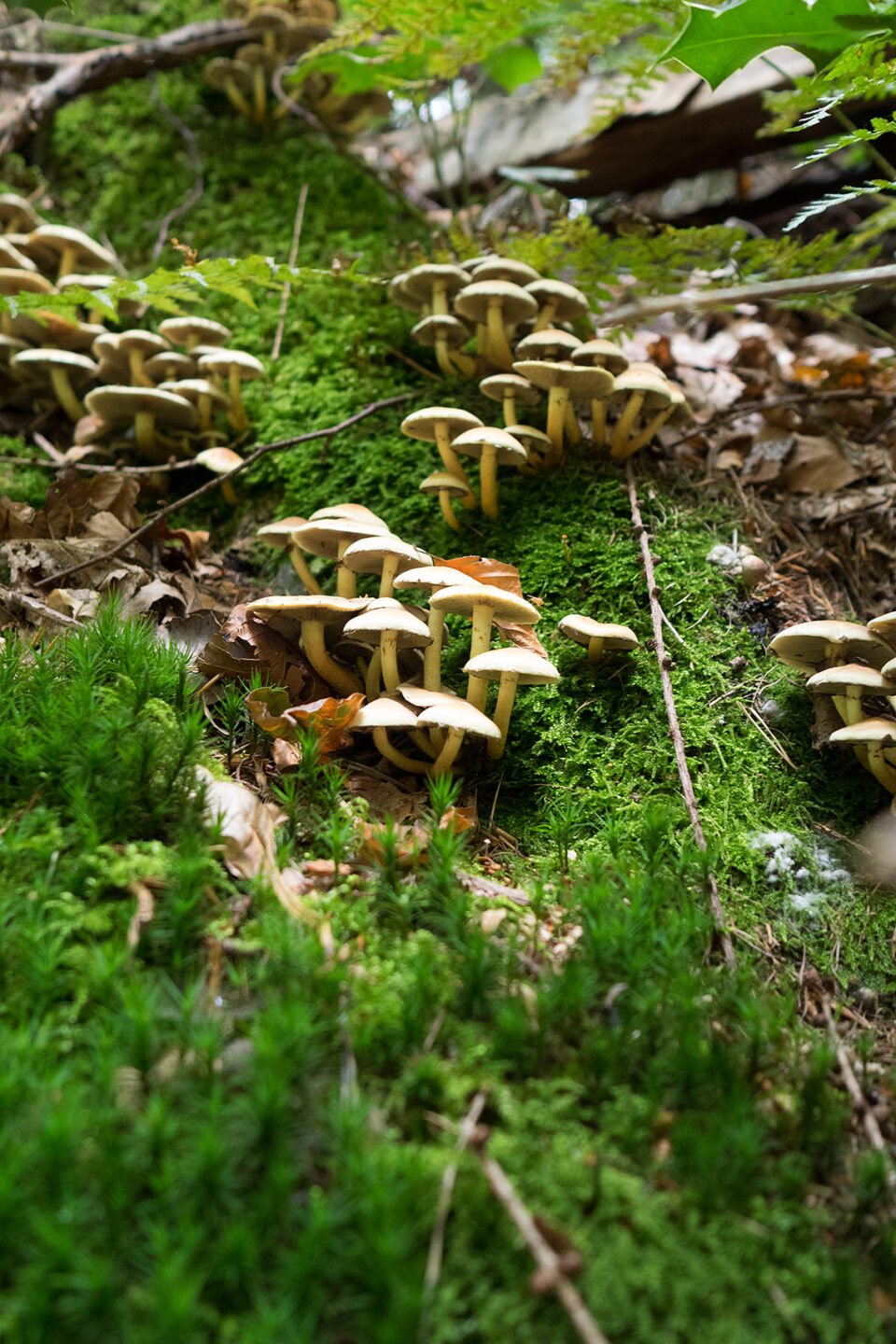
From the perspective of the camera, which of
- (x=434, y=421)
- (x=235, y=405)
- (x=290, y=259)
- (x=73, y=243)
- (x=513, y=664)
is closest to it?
(x=513, y=664)

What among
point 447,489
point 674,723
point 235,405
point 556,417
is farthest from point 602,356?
point 235,405

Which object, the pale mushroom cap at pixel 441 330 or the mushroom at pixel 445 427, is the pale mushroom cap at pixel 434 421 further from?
the pale mushroom cap at pixel 441 330

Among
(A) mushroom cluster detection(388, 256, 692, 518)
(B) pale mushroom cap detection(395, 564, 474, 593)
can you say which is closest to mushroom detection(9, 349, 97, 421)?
(A) mushroom cluster detection(388, 256, 692, 518)

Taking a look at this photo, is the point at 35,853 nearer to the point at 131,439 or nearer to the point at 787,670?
the point at 787,670

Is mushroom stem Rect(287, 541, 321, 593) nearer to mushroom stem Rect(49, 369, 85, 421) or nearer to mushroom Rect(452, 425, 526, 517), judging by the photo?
mushroom Rect(452, 425, 526, 517)

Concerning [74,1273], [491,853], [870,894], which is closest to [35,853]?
[74,1273]

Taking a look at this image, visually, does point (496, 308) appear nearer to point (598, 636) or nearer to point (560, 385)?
point (560, 385)
